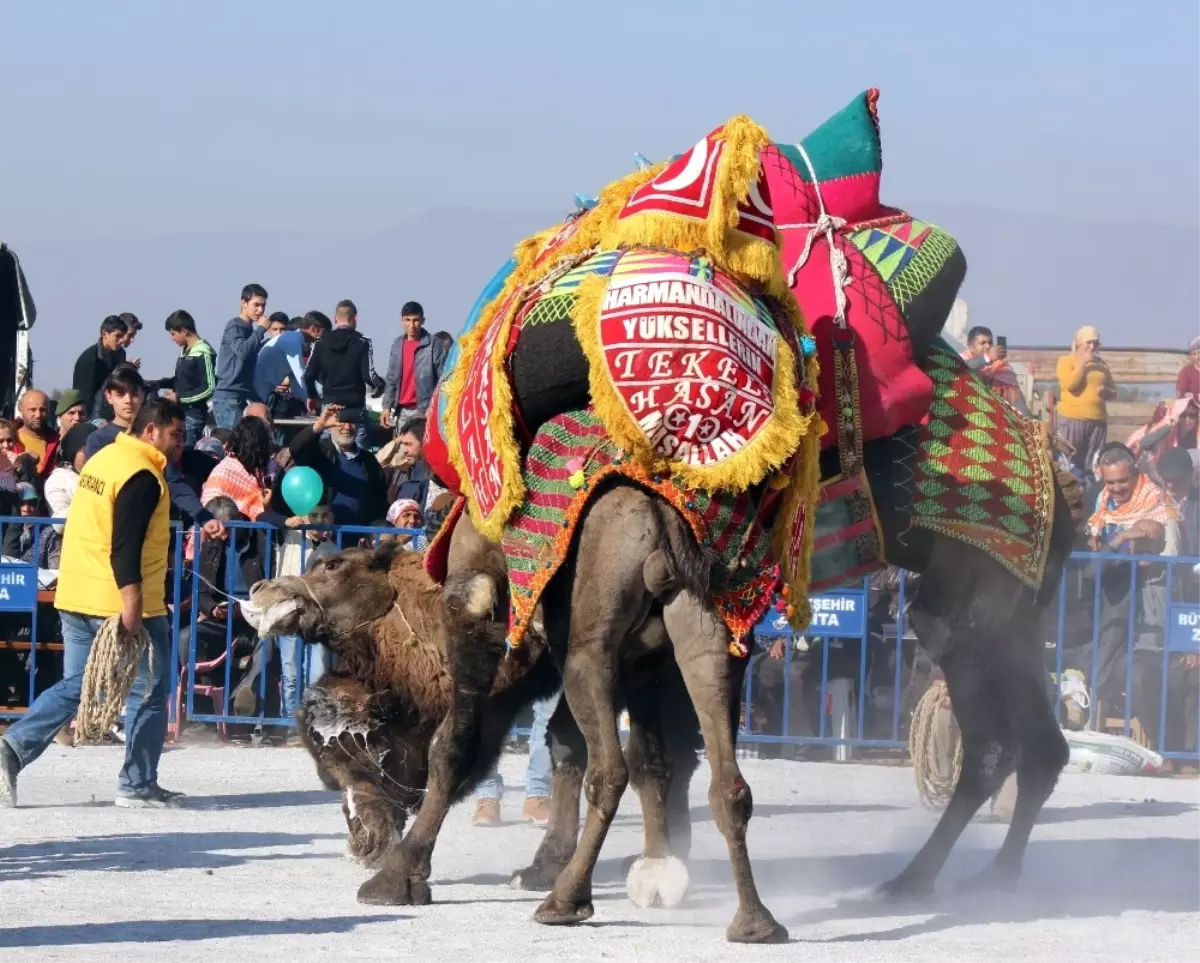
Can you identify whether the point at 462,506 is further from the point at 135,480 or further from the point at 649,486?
the point at 135,480

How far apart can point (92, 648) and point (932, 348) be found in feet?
12.4

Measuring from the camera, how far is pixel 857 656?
11.5 metres

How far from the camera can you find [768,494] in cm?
623

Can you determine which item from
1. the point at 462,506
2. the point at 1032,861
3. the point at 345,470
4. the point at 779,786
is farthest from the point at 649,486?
the point at 345,470

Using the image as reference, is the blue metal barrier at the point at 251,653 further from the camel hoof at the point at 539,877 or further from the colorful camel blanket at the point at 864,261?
the colorful camel blanket at the point at 864,261

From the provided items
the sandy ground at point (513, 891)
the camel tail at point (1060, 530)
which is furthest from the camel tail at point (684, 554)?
the camel tail at point (1060, 530)

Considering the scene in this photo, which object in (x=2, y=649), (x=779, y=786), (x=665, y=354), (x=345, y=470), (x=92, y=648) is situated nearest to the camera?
(x=665, y=354)

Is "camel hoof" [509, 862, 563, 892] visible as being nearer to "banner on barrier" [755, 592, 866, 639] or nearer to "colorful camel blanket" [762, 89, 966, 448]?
"colorful camel blanket" [762, 89, 966, 448]

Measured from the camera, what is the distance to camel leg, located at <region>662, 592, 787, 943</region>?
5.98 m

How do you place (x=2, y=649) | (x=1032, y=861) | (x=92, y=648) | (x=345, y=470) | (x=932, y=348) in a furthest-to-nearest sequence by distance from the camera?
(x=345, y=470) < (x=2, y=649) < (x=92, y=648) < (x=1032, y=861) < (x=932, y=348)

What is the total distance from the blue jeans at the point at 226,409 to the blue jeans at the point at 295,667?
4.63 metres

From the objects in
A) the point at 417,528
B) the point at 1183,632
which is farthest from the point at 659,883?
the point at 1183,632

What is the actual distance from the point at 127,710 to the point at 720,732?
3818mm

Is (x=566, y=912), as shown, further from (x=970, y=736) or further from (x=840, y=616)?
(x=840, y=616)
